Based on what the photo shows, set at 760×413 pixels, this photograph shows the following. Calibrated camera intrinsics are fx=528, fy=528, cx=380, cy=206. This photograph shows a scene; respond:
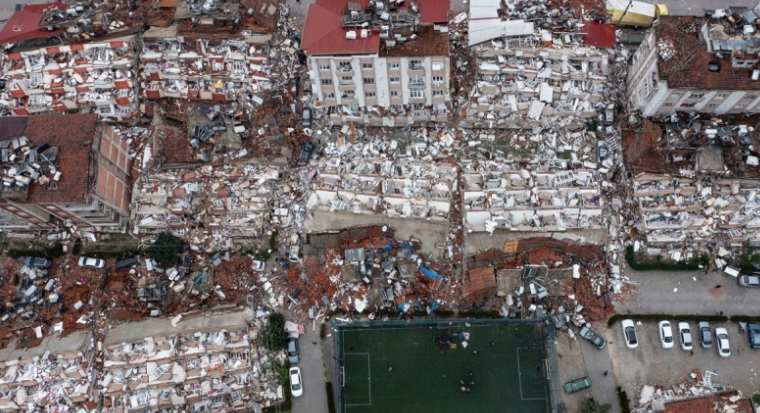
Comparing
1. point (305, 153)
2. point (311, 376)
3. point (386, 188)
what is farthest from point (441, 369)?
point (305, 153)

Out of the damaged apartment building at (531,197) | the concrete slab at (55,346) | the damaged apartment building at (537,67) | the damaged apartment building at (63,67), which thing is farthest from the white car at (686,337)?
the damaged apartment building at (63,67)

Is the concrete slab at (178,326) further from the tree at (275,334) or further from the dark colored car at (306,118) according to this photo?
the dark colored car at (306,118)

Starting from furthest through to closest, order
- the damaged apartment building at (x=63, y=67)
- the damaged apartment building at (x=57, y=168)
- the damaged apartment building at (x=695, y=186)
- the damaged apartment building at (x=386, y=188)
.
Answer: the damaged apartment building at (x=63, y=67) → the damaged apartment building at (x=386, y=188) → the damaged apartment building at (x=695, y=186) → the damaged apartment building at (x=57, y=168)

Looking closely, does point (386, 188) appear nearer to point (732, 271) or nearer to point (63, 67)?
point (732, 271)

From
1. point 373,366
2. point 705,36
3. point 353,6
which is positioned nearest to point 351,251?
point 373,366

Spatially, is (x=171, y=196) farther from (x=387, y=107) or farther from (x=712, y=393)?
(x=712, y=393)

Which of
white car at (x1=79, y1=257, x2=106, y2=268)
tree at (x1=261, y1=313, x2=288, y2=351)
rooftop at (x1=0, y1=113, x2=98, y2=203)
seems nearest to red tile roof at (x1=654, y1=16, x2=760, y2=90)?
tree at (x1=261, y1=313, x2=288, y2=351)
